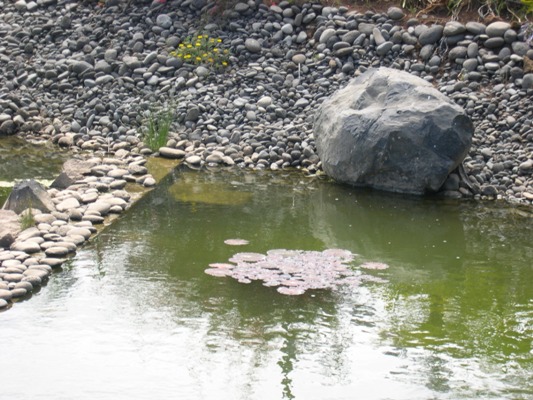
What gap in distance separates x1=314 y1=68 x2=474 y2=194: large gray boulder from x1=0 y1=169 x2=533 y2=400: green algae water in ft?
1.32

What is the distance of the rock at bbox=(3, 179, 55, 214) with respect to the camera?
27.4 feet

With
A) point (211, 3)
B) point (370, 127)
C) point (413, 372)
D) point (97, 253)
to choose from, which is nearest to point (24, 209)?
point (97, 253)

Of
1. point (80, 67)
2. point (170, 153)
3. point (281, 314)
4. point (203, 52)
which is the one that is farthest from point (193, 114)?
point (281, 314)

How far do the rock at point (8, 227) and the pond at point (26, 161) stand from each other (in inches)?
42.3

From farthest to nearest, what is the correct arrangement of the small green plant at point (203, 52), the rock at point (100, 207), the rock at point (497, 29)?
the small green plant at point (203, 52), the rock at point (497, 29), the rock at point (100, 207)

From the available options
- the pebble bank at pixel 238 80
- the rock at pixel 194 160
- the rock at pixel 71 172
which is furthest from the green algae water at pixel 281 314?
→ the rock at pixel 194 160

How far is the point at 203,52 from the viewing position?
1194 centimetres

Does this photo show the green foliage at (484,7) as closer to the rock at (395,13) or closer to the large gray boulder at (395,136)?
the rock at (395,13)

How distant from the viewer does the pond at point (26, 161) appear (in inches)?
388

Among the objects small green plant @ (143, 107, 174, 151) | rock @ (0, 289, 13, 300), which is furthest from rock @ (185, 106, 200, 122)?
rock @ (0, 289, 13, 300)

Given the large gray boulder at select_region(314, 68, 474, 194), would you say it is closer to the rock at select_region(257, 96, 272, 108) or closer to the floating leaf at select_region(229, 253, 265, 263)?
the rock at select_region(257, 96, 272, 108)

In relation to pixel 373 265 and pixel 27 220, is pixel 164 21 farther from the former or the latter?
pixel 373 265

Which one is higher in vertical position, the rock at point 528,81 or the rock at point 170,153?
the rock at point 528,81

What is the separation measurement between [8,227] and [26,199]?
542 millimetres
